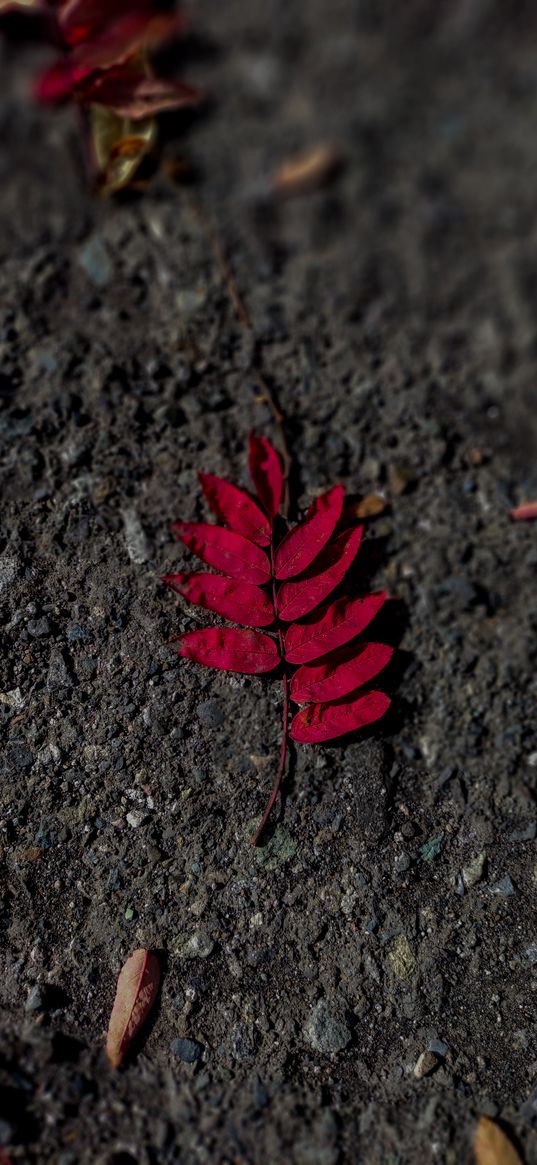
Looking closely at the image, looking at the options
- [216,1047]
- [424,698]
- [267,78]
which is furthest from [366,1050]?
[267,78]

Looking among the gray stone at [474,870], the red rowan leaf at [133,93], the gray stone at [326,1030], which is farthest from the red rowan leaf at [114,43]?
the gray stone at [326,1030]

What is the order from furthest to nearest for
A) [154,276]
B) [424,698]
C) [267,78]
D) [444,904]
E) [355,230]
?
1. [267,78]
2. [355,230]
3. [154,276]
4. [424,698]
5. [444,904]

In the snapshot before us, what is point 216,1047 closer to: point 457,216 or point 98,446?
point 98,446

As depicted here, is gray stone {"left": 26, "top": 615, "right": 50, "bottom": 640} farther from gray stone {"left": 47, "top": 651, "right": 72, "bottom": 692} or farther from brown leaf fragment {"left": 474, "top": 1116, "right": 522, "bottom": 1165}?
brown leaf fragment {"left": 474, "top": 1116, "right": 522, "bottom": 1165}

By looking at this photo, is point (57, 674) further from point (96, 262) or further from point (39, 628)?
point (96, 262)

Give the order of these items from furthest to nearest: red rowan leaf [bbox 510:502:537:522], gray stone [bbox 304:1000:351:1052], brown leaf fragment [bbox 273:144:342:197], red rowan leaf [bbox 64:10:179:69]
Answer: brown leaf fragment [bbox 273:144:342:197]
red rowan leaf [bbox 64:10:179:69]
red rowan leaf [bbox 510:502:537:522]
gray stone [bbox 304:1000:351:1052]

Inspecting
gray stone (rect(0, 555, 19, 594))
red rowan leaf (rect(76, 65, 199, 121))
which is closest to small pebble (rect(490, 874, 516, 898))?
gray stone (rect(0, 555, 19, 594))

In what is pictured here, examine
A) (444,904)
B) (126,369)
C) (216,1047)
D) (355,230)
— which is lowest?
(444,904)
